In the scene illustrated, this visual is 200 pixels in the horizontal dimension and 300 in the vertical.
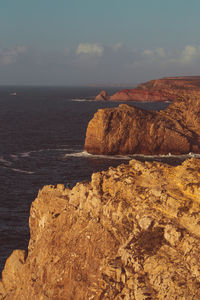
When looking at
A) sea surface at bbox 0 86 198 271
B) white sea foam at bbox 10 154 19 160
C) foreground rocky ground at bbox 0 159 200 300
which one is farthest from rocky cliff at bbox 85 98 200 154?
foreground rocky ground at bbox 0 159 200 300

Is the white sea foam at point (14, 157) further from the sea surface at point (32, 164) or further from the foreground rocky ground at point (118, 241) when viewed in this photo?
the foreground rocky ground at point (118, 241)

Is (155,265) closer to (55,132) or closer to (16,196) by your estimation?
(16,196)

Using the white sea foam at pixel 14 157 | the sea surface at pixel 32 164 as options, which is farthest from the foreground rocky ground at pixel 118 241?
the white sea foam at pixel 14 157

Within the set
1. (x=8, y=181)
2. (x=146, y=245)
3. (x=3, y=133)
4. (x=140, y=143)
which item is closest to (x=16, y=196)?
(x=8, y=181)

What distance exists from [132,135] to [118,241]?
64.3 meters

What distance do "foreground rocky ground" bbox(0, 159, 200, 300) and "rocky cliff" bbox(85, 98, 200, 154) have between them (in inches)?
2289

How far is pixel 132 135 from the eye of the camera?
77188 mm

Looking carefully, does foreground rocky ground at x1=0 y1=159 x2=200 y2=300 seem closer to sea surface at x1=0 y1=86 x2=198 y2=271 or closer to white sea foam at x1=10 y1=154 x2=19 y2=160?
sea surface at x1=0 y1=86 x2=198 y2=271

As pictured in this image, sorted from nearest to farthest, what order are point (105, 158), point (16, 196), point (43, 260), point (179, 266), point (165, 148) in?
point (179, 266) < point (43, 260) < point (16, 196) < point (105, 158) < point (165, 148)

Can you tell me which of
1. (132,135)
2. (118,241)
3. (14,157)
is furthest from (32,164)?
(118,241)

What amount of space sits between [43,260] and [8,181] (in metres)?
43.3

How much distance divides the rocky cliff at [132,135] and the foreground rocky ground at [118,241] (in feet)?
191

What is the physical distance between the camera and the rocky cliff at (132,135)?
76.6m

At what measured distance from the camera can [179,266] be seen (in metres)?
11.0
